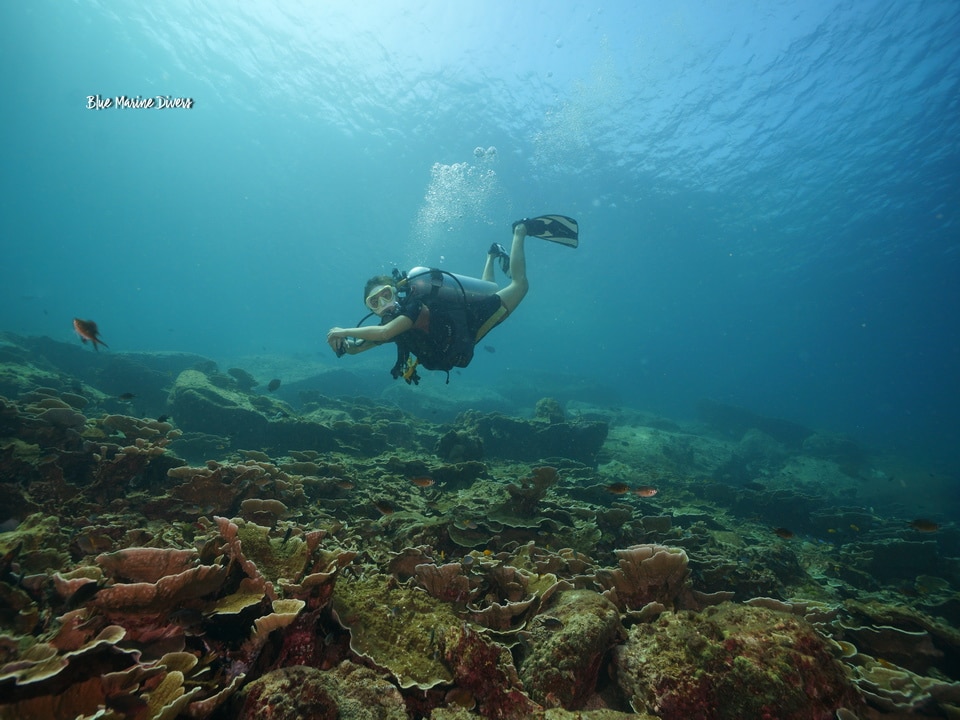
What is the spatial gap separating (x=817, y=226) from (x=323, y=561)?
4970 cm

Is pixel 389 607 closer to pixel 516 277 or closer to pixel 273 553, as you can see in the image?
pixel 273 553

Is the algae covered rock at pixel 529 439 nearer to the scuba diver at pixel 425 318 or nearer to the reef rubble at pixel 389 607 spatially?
the reef rubble at pixel 389 607

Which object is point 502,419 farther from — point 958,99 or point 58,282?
point 58,282

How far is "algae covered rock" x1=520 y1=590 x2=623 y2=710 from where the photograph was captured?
249 cm

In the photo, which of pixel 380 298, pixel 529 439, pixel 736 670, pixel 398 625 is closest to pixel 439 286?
pixel 380 298

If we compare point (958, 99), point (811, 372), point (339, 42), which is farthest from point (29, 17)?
point (811, 372)

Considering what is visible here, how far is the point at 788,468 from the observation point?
71.9 feet

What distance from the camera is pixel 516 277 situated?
9.36 meters

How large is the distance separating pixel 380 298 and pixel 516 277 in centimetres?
364

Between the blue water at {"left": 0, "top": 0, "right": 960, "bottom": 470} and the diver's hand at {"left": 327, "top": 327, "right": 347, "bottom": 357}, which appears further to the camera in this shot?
the blue water at {"left": 0, "top": 0, "right": 960, "bottom": 470}

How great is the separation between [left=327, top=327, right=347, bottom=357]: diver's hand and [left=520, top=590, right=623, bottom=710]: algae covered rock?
4.91 m

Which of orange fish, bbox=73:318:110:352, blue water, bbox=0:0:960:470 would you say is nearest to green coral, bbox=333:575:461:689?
orange fish, bbox=73:318:110:352

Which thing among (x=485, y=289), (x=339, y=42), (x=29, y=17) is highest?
(x=29, y=17)

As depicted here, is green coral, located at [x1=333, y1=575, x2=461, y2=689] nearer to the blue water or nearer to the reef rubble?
the reef rubble
